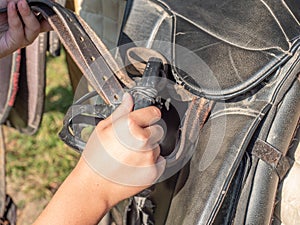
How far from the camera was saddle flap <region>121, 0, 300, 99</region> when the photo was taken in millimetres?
789

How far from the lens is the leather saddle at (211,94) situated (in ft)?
2.49

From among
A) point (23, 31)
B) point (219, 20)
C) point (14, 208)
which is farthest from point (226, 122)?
point (14, 208)

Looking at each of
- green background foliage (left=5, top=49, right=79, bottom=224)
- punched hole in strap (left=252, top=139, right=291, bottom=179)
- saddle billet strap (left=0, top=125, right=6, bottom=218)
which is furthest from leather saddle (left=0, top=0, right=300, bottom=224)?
green background foliage (left=5, top=49, right=79, bottom=224)

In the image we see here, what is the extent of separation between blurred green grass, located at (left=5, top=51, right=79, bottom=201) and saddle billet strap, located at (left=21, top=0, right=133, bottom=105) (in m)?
1.26

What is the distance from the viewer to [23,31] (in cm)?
100

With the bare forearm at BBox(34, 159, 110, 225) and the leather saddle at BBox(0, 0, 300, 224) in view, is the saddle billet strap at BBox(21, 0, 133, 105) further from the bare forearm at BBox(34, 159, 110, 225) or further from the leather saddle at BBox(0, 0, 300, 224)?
the bare forearm at BBox(34, 159, 110, 225)

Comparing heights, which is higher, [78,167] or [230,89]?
[230,89]

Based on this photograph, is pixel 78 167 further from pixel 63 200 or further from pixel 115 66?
pixel 115 66

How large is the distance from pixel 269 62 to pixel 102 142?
26 centimetres

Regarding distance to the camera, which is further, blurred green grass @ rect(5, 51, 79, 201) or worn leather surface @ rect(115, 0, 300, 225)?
blurred green grass @ rect(5, 51, 79, 201)

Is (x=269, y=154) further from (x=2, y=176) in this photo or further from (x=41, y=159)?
(x=41, y=159)

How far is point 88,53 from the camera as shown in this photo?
851 millimetres

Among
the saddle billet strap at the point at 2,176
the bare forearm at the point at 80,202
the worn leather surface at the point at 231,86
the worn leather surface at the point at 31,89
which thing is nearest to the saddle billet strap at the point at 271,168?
the worn leather surface at the point at 231,86

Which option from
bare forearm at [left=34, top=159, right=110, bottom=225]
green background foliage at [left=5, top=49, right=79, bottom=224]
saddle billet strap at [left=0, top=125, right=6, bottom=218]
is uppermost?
bare forearm at [left=34, top=159, right=110, bottom=225]
